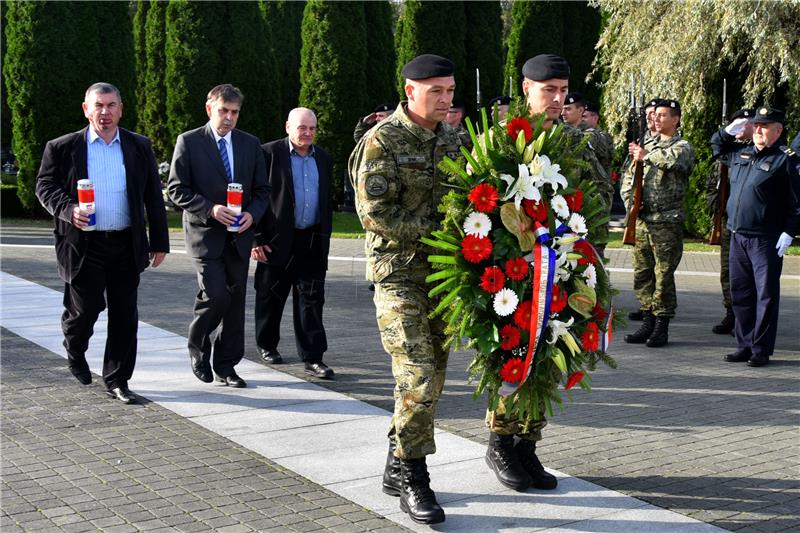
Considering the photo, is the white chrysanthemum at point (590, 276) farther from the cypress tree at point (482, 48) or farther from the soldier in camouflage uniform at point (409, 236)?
the cypress tree at point (482, 48)

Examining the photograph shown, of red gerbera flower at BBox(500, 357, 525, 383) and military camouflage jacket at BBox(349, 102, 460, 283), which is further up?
military camouflage jacket at BBox(349, 102, 460, 283)

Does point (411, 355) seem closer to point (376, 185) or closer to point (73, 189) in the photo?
point (376, 185)

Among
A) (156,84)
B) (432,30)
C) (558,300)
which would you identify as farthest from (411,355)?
(156,84)

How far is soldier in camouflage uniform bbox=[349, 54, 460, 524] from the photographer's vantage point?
5203mm

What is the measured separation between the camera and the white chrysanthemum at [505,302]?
4949 mm

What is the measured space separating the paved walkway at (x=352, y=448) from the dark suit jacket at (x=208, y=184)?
1144 mm

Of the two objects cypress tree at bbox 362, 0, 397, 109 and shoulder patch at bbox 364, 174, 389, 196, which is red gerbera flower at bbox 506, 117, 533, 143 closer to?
shoulder patch at bbox 364, 174, 389, 196

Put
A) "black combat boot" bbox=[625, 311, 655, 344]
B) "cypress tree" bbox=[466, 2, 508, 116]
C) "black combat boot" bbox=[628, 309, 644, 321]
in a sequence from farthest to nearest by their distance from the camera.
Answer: "cypress tree" bbox=[466, 2, 508, 116], "black combat boot" bbox=[628, 309, 644, 321], "black combat boot" bbox=[625, 311, 655, 344]

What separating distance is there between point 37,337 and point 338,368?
318cm

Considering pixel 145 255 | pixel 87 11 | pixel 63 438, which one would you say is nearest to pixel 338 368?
pixel 145 255

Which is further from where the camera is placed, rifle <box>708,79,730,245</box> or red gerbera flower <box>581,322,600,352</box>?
rifle <box>708,79,730,245</box>

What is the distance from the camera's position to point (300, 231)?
8648 mm

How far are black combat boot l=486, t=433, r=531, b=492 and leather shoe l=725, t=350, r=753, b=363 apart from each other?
169 inches

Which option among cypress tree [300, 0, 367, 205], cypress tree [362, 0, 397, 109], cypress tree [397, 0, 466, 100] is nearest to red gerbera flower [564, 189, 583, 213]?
cypress tree [300, 0, 367, 205]
